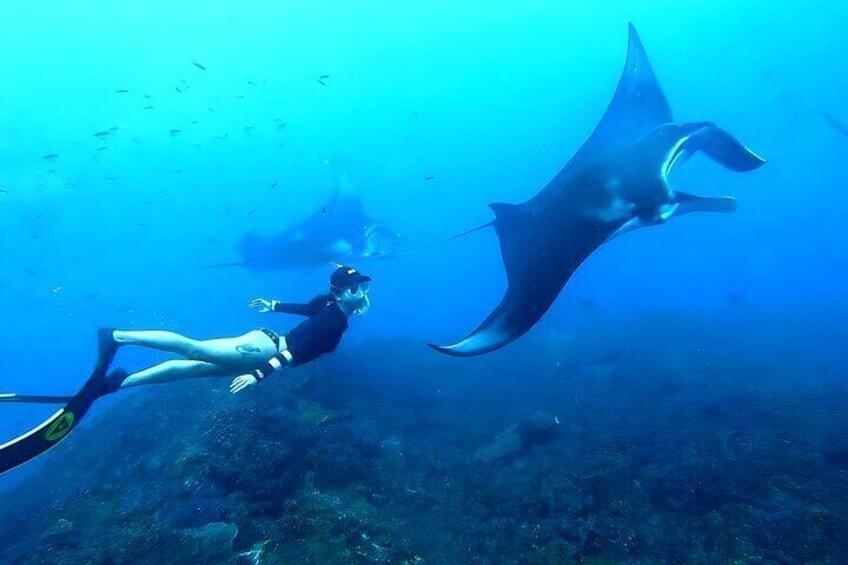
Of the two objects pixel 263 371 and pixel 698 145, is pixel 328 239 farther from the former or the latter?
pixel 698 145

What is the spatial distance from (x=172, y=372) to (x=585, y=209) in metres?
5.18

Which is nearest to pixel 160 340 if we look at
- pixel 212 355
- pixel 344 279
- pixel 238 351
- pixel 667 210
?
pixel 212 355

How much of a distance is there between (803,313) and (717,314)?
574 centimetres

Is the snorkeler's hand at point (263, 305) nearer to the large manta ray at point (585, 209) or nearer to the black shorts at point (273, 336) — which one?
the black shorts at point (273, 336)

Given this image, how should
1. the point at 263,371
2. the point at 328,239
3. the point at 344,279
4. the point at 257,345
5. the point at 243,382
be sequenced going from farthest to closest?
the point at 328,239
the point at 344,279
the point at 257,345
the point at 263,371
the point at 243,382

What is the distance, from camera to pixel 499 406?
1541cm

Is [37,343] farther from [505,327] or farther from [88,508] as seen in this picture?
[505,327]

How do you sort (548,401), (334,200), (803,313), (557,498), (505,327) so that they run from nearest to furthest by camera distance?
(505,327)
(557,498)
(548,401)
(334,200)
(803,313)

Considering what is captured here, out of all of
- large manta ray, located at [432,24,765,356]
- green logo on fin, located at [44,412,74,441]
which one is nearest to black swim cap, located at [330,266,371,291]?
large manta ray, located at [432,24,765,356]

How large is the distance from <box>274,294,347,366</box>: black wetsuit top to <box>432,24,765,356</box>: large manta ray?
169 cm

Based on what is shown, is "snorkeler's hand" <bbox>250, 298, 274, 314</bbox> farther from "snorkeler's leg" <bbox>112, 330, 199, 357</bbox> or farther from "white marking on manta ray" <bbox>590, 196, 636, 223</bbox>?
"white marking on manta ray" <bbox>590, 196, 636, 223</bbox>

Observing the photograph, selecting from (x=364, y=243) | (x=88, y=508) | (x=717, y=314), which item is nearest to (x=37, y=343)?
(x=364, y=243)

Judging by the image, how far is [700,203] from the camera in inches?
212

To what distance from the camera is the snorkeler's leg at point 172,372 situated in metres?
4.76
